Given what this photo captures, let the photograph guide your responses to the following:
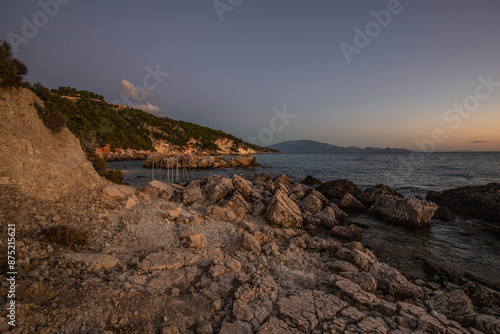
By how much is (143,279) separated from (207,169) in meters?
40.8

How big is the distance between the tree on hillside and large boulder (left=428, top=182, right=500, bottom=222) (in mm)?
26761

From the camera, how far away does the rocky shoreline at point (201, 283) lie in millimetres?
4020

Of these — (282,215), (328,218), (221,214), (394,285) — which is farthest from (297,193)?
(394,285)

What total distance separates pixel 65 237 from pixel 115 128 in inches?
2839

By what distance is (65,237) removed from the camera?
20.1 feet

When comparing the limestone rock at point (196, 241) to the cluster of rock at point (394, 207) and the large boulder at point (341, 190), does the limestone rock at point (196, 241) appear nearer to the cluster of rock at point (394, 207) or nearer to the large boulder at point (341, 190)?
the cluster of rock at point (394, 207)

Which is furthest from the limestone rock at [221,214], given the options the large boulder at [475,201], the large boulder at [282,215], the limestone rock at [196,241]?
the large boulder at [475,201]

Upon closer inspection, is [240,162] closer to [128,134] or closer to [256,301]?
[128,134]

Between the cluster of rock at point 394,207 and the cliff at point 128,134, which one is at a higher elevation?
the cliff at point 128,134

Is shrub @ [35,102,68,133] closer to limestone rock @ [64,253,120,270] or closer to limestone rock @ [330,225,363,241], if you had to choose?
limestone rock @ [64,253,120,270]

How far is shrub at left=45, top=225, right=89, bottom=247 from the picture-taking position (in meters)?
6.05

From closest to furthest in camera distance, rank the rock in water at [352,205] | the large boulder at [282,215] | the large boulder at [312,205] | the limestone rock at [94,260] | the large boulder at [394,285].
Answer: the limestone rock at [94,260], the large boulder at [394,285], the large boulder at [282,215], the large boulder at [312,205], the rock in water at [352,205]

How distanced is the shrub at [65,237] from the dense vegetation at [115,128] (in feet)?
129

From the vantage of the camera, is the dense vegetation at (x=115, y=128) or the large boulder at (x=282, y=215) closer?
the large boulder at (x=282, y=215)
